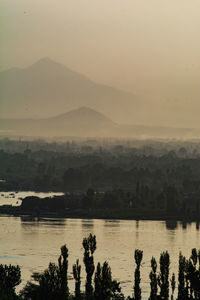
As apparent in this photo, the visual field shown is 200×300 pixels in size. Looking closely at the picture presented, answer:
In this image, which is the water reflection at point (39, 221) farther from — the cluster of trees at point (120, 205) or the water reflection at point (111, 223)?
the water reflection at point (111, 223)

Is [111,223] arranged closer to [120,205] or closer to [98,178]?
[120,205]

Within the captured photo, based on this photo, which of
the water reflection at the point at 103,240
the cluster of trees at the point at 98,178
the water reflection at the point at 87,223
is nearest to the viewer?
the water reflection at the point at 103,240

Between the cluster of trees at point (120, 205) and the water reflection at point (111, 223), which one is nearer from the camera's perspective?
the water reflection at point (111, 223)

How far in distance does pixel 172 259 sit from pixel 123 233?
42.8ft

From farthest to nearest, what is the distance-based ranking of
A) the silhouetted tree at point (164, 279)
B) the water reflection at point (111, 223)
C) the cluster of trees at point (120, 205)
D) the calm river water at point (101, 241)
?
the cluster of trees at point (120, 205), the water reflection at point (111, 223), the calm river water at point (101, 241), the silhouetted tree at point (164, 279)

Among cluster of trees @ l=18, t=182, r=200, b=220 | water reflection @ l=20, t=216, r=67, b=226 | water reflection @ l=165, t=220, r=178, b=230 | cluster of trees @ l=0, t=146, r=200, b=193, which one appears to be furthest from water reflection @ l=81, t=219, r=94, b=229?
cluster of trees @ l=0, t=146, r=200, b=193

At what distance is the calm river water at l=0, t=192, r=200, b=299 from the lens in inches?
1930

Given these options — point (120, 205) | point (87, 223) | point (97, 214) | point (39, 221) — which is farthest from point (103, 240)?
point (120, 205)

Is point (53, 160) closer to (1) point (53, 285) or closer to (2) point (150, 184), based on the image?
(2) point (150, 184)

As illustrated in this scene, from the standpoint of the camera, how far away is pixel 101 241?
59.5 meters

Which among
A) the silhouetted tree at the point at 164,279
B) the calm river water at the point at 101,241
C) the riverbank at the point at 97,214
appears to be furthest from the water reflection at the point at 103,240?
A: the silhouetted tree at the point at 164,279

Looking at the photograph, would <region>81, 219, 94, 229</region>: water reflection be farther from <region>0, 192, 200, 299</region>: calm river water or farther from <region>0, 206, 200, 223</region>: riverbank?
<region>0, 206, 200, 223</region>: riverbank

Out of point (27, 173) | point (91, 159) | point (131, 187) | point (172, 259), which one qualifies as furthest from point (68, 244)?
point (91, 159)

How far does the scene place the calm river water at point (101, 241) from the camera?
161ft
